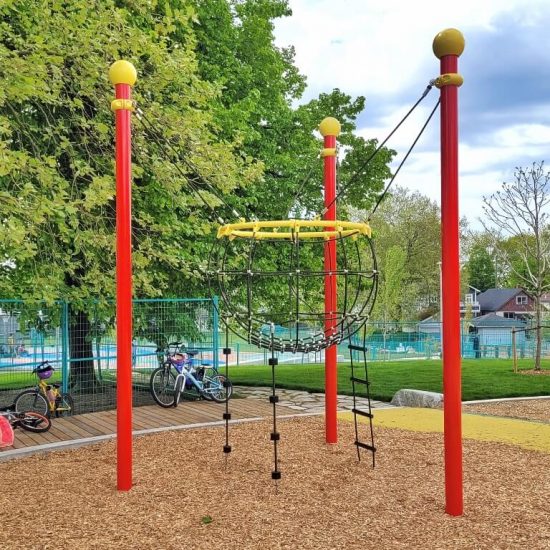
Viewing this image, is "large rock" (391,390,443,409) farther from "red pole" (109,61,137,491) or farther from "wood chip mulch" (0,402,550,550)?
"red pole" (109,61,137,491)

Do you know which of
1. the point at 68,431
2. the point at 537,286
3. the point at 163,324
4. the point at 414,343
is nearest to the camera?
the point at 68,431

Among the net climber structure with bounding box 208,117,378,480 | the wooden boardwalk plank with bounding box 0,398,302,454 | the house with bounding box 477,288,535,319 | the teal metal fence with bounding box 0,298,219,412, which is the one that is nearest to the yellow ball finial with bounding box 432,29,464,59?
the net climber structure with bounding box 208,117,378,480

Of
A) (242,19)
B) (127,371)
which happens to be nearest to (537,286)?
(242,19)

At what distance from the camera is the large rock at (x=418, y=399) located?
377 inches

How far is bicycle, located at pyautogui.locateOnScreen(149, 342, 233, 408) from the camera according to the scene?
9922 millimetres

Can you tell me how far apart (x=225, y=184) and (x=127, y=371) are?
17.9 ft

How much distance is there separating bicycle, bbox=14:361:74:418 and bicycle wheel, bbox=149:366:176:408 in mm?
1415

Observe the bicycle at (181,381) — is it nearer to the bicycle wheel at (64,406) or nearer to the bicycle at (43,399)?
the bicycle wheel at (64,406)

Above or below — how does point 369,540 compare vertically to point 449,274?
below

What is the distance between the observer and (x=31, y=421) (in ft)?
25.6

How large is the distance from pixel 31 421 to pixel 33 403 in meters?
1.05

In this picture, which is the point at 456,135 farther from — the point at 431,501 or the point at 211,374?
the point at 211,374

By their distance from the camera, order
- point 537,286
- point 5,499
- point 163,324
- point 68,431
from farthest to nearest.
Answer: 1. point 537,286
2. point 163,324
3. point 68,431
4. point 5,499

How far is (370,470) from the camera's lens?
5.73 m
